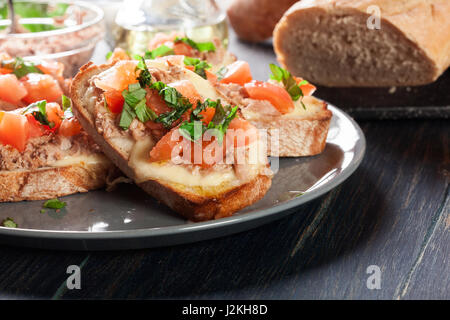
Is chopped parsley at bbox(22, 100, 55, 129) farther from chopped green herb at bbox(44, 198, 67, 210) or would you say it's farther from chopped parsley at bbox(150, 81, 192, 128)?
chopped parsley at bbox(150, 81, 192, 128)

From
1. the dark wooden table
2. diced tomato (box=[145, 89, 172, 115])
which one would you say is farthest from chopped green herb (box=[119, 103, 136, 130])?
the dark wooden table

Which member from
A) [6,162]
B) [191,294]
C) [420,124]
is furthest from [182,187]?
[420,124]

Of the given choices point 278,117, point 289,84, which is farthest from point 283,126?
point 289,84

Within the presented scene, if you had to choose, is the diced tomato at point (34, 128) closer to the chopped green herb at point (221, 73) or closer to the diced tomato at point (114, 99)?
the diced tomato at point (114, 99)

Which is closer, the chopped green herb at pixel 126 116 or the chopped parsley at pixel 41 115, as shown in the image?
the chopped green herb at pixel 126 116

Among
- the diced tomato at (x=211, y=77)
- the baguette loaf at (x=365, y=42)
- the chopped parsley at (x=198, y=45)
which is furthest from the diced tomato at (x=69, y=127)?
the baguette loaf at (x=365, y=42)

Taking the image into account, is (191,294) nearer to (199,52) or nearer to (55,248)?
(55,248)
